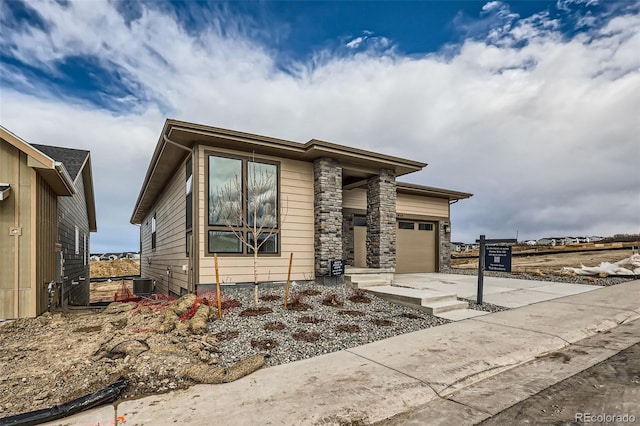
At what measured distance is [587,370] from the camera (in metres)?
3.96

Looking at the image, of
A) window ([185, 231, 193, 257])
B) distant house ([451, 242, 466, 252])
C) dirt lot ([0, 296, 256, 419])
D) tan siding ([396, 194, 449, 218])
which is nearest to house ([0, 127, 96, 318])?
dirt lot ([0, 296, 256, 419])

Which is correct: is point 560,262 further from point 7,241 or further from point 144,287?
point 7,241

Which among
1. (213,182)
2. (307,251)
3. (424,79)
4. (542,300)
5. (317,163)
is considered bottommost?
(542,300)

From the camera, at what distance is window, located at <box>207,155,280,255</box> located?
7.97 m

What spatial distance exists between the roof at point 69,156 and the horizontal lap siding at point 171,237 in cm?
271

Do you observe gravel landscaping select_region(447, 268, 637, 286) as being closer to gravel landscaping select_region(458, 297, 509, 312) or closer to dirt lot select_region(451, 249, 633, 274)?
dirt lot select_region(451, 249, 633, 274)

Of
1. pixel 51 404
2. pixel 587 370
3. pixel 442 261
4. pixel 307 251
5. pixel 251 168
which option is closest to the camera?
pixel 51 404

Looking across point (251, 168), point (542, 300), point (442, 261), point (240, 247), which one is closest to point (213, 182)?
point (251, 168)

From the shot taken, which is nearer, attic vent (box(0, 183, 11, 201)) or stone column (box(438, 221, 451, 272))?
attic vent (box(0, 183, 11, 201))

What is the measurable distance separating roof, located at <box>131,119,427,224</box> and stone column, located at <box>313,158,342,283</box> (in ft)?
1.37

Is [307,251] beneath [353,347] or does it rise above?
above

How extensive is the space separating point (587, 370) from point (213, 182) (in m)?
7.58

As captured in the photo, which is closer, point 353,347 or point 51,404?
point 51,404

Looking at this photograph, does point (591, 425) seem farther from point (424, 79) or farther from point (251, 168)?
point (424, 79)
